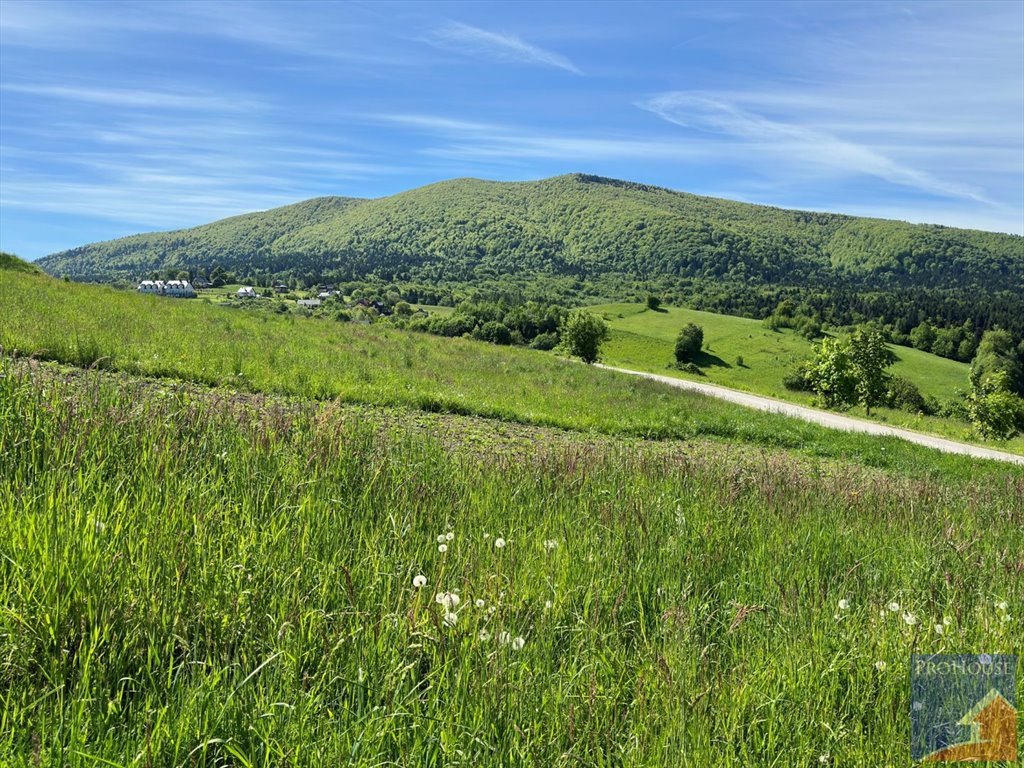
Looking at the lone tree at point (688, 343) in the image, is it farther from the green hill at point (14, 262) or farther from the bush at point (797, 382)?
the green hill at point (14, 262)

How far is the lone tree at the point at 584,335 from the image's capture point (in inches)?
2778

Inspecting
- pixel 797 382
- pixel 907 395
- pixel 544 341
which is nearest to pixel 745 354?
pixel 797 382

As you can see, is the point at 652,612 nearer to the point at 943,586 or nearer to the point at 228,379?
the point at 943,586

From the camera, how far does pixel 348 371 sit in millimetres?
16016

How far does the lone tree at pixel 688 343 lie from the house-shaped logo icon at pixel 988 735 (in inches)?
5178

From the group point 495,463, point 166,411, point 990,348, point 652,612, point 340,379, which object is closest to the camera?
point 652,612

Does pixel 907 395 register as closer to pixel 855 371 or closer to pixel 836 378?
pixel 855 371

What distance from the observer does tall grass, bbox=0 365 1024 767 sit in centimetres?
239

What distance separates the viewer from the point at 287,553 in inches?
135

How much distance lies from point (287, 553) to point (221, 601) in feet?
1.58

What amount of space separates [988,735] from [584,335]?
224 ft

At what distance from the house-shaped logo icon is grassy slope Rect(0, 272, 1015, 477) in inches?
451

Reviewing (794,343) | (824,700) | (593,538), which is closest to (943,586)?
(824,700)
